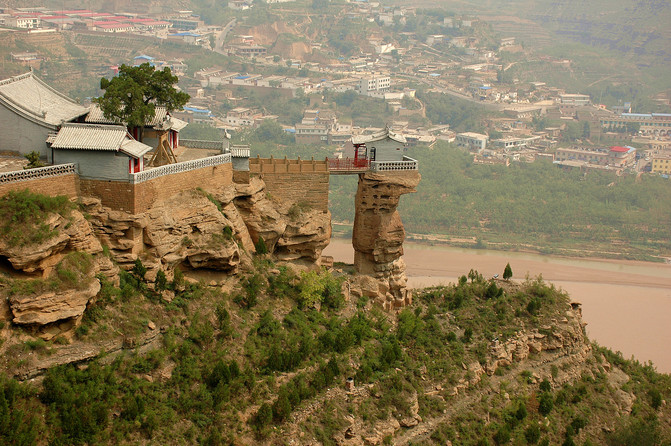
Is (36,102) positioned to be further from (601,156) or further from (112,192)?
(601,156)

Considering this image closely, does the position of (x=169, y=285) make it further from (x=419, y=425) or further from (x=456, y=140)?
(x=456, y=140)

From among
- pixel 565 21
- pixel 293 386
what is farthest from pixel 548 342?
pixel 565 21

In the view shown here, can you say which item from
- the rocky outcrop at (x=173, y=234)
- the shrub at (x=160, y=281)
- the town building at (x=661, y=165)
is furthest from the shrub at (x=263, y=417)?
the town building at (x=661, y=165)

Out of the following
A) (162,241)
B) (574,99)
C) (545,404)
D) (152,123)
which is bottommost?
(545,404)

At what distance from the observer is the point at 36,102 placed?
28359 millimetres

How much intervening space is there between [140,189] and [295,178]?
26.1 ft

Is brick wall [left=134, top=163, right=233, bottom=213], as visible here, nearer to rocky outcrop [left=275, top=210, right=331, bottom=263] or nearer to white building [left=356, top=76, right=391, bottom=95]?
rocky outcrop [left=275, top=210, right=331, bottom=263]

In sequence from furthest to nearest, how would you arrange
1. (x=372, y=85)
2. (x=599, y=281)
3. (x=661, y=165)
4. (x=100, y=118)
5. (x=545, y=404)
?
(x=372, y=85) → (x=661, y=165) → (x=599, y=281) → (x=545, y=404) → (x=100, y=118)

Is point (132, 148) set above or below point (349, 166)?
above

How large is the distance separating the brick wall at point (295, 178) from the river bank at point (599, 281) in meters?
19.7

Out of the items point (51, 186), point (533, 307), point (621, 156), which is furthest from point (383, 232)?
point (621, 156)

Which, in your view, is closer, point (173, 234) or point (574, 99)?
point (173, 234)

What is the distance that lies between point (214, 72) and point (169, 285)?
3358 inches

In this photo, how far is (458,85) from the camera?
114938mm
